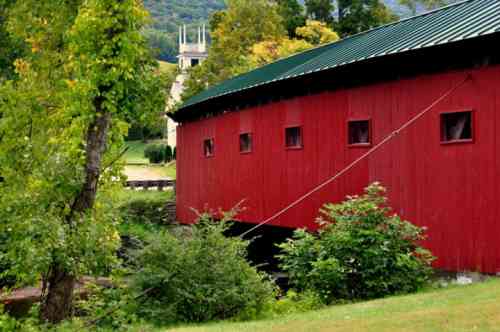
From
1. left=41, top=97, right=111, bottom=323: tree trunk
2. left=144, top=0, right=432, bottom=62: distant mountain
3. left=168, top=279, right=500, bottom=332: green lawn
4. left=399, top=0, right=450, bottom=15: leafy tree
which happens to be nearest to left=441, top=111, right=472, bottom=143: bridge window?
left=168, top=279, right=500, bottom=332: green lawn

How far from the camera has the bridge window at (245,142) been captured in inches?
801

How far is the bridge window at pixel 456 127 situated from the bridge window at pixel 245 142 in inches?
305

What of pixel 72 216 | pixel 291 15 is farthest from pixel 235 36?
pixel 72 216

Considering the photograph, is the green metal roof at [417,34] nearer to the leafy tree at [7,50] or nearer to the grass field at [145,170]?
the leafy tree at [7,50]

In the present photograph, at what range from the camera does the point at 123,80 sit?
38.8 ft

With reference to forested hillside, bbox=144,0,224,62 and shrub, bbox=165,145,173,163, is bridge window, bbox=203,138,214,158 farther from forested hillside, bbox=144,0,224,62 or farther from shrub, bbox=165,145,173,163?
forested hillside, bbox=144,0,224,62

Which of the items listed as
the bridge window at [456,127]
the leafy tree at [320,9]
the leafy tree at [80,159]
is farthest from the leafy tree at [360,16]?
the leafy tree at [80,159]

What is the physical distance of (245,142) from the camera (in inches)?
814

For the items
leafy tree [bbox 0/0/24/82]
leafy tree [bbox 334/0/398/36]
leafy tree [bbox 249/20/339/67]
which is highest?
leafy tree [bbox 334/0/398/36]

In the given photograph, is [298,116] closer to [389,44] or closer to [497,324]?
[389,44]

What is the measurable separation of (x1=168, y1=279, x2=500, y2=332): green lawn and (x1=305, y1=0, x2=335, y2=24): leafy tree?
41.9 m

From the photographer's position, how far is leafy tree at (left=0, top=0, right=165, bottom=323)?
10680 millimetres

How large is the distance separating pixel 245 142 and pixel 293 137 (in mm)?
2723

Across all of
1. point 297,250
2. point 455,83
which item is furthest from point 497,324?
point 455,83
